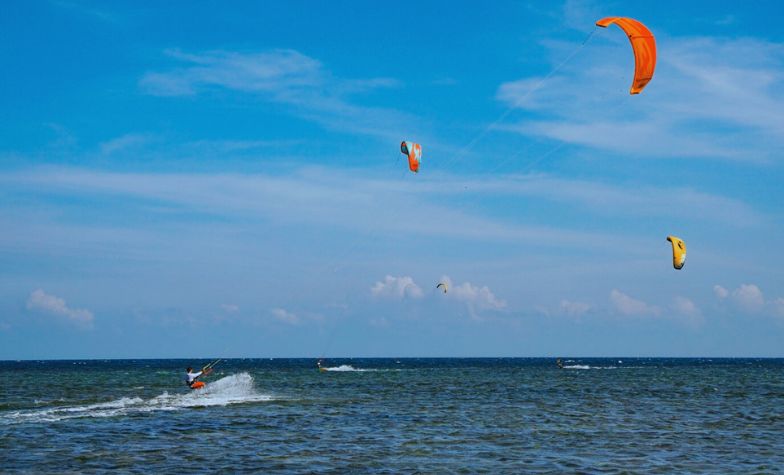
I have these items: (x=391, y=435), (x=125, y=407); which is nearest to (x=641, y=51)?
(x=391, y=435)

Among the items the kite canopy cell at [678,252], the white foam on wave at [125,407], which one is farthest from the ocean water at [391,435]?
the kite canopy cell at [678,252]

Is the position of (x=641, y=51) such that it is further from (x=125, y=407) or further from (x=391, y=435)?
(x=125, y=407)

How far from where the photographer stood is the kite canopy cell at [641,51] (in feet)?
75.5

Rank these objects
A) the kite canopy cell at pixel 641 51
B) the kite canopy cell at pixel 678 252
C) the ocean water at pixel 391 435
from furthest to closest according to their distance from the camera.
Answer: the kite canopy cell at pixel 678 252
the kite canopy cell at pixel 641 51
the ocean water at pixel 391 435

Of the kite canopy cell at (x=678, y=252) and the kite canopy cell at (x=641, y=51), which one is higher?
the kite canopy cell at (x=641, y=51)

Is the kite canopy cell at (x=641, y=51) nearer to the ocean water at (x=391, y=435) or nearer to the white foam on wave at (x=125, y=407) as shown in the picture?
the ocean water at (x=391, y=435)

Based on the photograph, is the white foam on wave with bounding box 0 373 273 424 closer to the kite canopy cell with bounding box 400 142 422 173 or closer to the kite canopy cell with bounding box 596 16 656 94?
the kite canopy cell with bounding box 400 142 422 173

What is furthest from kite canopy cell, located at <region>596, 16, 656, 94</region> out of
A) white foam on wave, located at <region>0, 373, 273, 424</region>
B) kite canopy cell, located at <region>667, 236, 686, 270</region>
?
white foam on wave, located at <region>0, 373, 273, 424</region>

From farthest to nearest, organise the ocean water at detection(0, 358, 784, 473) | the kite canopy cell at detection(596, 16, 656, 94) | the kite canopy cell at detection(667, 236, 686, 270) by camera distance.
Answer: the kite canopy cell at detection(667, 236, 686, 270) → the kite canopy cell at detection(596, 16, 656, 94) → the ocean water at detection(0, 358, 784, 473)

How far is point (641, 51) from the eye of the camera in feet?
75.9

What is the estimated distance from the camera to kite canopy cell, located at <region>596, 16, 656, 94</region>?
23000 millimetres

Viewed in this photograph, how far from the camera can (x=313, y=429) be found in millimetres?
25609

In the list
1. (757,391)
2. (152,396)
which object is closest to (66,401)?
(152,396)

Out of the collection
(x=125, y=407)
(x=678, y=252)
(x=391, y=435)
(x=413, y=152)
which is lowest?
(x=391, y=435)
